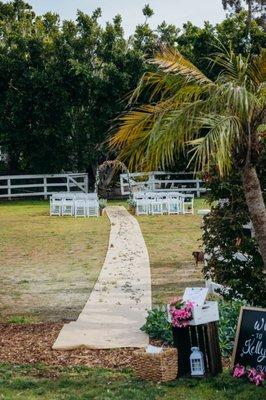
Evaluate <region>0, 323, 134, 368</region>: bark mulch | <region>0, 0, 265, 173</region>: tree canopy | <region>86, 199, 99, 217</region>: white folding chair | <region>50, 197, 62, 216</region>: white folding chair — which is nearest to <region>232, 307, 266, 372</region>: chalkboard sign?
<region>0, 323, 134, 368</region>: bark mulch

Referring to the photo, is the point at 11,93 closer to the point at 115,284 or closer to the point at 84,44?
the point at 84,44

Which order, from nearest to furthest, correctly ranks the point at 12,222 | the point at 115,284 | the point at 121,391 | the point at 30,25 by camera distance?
the point at 121,391 < the point at 115,284 < the point at 12,222 < the point at 30,25

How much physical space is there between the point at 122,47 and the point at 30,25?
6407 mm

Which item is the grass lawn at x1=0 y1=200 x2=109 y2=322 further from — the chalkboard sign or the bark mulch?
the chalkboard sign

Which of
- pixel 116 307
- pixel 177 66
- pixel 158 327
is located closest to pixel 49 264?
pixel 116 307

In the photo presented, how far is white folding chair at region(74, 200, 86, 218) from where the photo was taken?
24062mm

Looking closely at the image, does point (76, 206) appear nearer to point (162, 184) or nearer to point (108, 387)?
point (162, 184)

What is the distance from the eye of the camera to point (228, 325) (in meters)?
6.97

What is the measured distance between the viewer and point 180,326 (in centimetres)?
579

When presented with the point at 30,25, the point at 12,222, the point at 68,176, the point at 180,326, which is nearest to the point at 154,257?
the point at 180,326

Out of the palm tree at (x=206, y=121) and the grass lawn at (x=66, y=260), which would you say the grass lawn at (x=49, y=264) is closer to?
the grass lawn at (x=66, y=260)

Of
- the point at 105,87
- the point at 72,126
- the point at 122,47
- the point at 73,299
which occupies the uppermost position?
the point at 122,47

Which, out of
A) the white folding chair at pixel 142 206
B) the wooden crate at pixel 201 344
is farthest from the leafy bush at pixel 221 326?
the white folding chair at pixel 142 206

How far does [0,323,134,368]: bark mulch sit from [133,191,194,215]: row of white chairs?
17137mm
